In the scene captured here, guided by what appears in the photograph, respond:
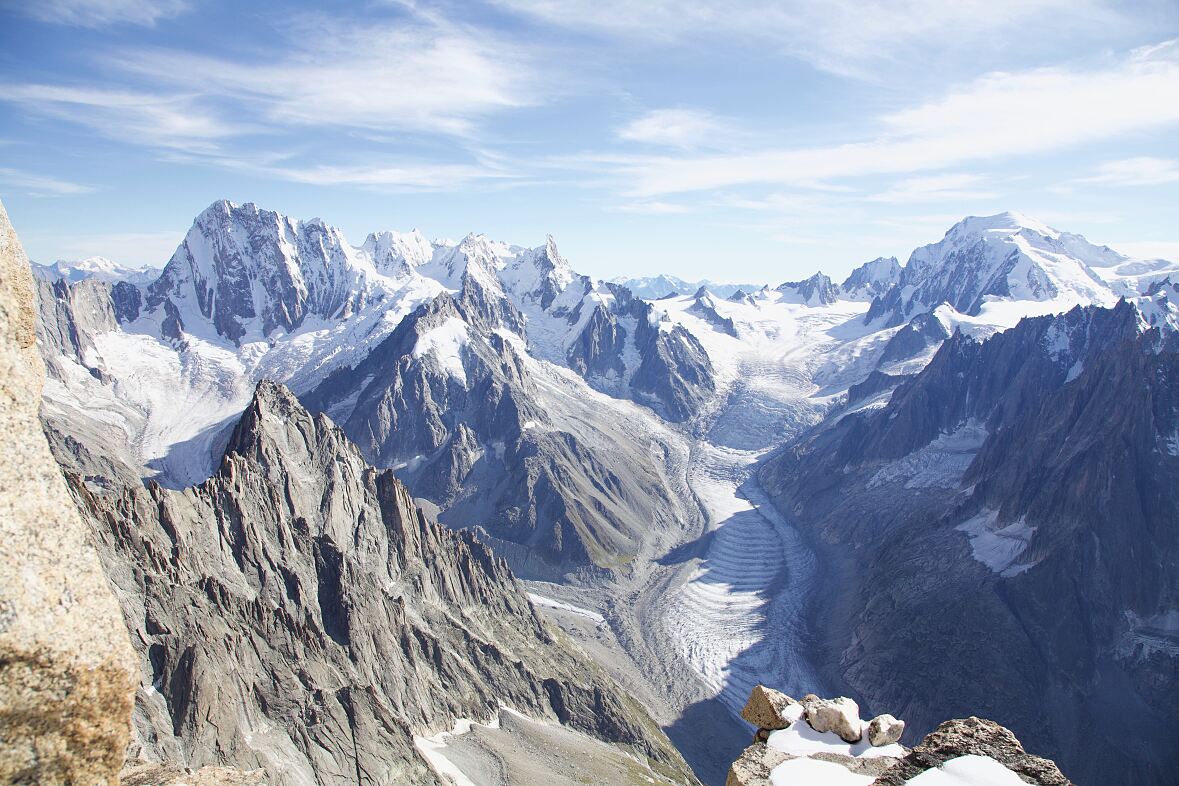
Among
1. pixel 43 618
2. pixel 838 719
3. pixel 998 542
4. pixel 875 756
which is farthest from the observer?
pixel 998 542

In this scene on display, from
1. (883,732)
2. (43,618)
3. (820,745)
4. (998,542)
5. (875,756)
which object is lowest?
(998,542)

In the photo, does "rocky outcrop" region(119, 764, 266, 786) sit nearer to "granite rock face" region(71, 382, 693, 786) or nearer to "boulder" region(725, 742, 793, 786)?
"boulder" region(725, 742, 793, 786)

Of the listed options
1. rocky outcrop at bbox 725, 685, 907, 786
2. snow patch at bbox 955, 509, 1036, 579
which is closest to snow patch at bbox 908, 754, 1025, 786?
rocky outcrop at bbox 725, 685, 907, 786

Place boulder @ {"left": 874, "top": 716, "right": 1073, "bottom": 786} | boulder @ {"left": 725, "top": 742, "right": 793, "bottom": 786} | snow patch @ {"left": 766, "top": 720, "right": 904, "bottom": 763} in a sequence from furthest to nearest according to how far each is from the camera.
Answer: snow patch @ {"left": 766, "top": 720, "right": 904, "bottom": 763}
boulder @ {"left": 725, "top": 742, "right": 793, "bottom": 786}
boulder @ {"left": 874, "top": 716, "right": 1073, "bottom": 786}

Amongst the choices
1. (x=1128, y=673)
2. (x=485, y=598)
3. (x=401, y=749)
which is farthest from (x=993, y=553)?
(x=401, y=749)

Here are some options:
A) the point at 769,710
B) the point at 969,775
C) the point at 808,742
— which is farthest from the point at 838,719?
the point at 969,775

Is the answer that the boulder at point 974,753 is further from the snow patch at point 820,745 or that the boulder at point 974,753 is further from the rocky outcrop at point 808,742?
the snow patch at point 820,745

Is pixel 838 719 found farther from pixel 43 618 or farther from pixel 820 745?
pixel 43 618

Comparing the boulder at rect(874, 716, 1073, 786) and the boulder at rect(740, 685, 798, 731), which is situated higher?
the boulder at rect(874, 716, 1073, 786)
